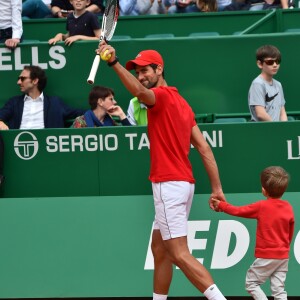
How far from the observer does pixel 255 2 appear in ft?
40.4

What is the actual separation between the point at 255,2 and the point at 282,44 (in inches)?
74.9

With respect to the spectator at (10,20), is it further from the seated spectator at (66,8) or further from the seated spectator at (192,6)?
the seated spectator at (192,6)

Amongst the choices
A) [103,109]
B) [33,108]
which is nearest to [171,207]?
[103,109]

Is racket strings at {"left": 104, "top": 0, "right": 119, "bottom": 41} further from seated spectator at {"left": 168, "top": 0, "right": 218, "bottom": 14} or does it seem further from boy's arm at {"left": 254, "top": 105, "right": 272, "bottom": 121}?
seated spectator at {"left": 168, "top": 0, "right": 218, "bottom": 14}

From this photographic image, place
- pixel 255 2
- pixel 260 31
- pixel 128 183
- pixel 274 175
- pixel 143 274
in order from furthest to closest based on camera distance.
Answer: pixel 255 2 → pixel 260 31 → pixel 128 183 → pixel 143 274 → pixel 274 175

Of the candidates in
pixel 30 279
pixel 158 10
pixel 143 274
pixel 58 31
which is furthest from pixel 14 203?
pixel 158 10

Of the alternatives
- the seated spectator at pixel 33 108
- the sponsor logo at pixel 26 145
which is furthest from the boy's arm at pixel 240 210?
the seated spectator at pixel 33 108

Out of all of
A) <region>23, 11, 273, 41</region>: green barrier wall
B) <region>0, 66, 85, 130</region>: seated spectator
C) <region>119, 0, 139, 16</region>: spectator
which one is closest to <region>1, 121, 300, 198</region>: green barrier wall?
<region>0, 66, 85, 130</region>: seated spectator

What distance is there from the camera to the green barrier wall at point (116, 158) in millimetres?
8930

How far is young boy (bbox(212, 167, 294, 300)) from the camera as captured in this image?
746 cm

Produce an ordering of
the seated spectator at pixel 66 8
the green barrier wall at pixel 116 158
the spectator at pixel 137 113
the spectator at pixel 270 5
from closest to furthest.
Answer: the green barrier wall at pixel 116 158, the spectator at pixel 137 113, the seated spectator at pixel 66 8, the spectator at pixel 270 5

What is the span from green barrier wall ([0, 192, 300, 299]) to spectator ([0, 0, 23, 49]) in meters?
2.51

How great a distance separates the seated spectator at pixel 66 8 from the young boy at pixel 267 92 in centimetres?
269

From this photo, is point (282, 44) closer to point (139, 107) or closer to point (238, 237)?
point (139, 107)
